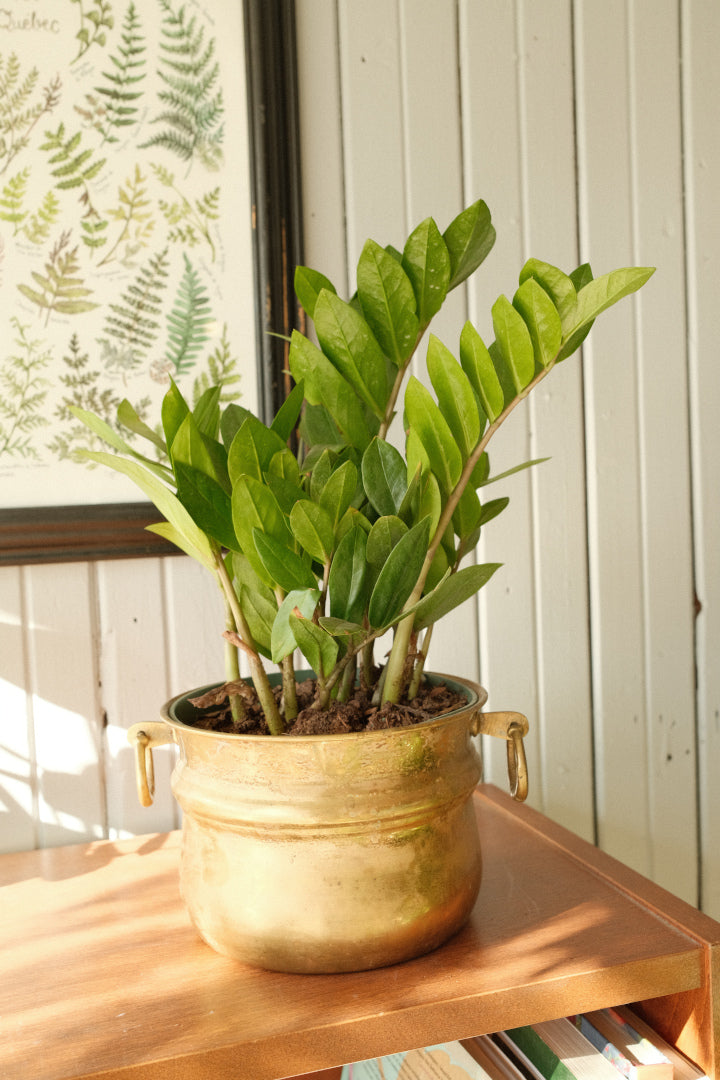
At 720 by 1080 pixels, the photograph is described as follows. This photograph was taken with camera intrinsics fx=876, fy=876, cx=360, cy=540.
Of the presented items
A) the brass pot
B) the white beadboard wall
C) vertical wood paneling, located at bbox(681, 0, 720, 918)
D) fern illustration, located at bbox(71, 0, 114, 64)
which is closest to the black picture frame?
the white beadboard wall

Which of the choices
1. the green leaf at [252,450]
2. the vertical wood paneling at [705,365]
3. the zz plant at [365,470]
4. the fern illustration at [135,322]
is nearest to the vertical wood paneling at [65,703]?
the fern illustration at [135,322]

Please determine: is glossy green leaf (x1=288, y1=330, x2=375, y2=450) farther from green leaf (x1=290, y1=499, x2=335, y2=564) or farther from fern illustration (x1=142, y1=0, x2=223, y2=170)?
fern illustration (x1=142, y1=0, x2=223, y2=170)

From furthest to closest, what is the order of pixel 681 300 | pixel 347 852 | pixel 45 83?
pixel 681 300 → pixel 45 83 → pixel 347 852

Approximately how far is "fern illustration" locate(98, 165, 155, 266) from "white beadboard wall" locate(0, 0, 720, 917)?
0.19 meters

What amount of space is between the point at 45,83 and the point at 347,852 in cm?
87

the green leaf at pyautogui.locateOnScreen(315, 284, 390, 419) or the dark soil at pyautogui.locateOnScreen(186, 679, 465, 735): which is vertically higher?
the green leaf at pyautogui.locateOnScreen(315, 284, 390, 419)

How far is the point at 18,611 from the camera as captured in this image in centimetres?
99

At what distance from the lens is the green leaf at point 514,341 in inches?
24.4

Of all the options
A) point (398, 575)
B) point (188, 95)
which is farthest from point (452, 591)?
point (188, 95)

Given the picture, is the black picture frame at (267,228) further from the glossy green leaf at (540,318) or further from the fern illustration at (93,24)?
the glossy green leaf at (540,318)

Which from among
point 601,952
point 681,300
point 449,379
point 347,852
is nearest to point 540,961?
point 601,952

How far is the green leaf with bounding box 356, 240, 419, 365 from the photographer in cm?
67

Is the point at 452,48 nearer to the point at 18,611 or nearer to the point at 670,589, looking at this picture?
the point at 670,589

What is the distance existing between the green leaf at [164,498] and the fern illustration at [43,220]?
445 millimetres
